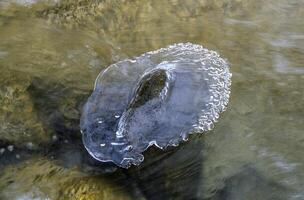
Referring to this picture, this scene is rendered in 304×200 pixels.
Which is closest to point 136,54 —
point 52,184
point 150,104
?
point 150,104

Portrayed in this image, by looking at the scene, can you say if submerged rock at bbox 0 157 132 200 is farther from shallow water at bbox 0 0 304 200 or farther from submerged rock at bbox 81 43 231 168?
submerged rock at bbox 81 43 231 168

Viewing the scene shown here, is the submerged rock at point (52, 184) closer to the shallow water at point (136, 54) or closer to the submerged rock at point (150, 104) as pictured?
the shallow water at point (136, 54)

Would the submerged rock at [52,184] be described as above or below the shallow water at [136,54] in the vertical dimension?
below

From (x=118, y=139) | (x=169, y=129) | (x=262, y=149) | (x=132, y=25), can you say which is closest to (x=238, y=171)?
(x=262, y=149)

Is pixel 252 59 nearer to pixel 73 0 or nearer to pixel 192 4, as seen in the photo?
pixel 192 4

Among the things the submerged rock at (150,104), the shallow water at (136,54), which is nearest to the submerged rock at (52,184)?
the shallow water at (136,54)
